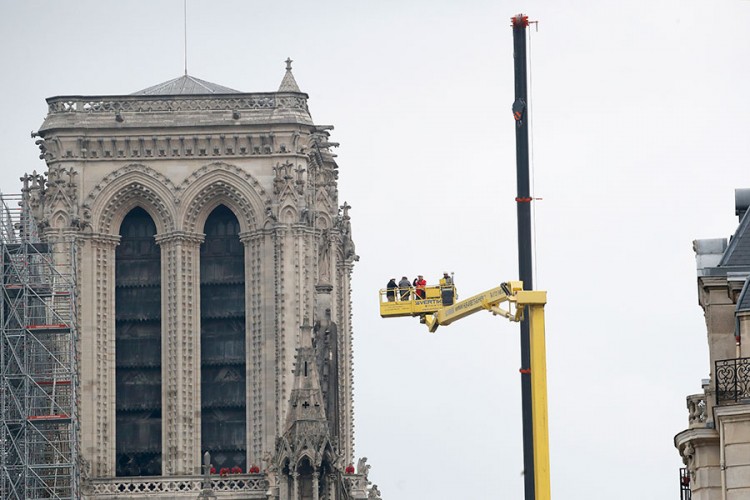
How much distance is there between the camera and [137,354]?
409 feet

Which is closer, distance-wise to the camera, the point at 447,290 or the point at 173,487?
the point at 447,290

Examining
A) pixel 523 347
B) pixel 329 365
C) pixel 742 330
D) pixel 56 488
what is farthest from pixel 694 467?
pixel 56 488

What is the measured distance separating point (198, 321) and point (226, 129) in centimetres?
715

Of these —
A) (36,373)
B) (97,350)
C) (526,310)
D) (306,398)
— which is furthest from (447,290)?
(97,350)

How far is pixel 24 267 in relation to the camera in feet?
389

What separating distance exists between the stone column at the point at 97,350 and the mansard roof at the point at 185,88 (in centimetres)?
689

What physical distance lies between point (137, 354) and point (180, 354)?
7.53 feet

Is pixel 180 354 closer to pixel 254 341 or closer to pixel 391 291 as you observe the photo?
pixel 254 341

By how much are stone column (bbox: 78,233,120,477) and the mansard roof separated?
6.89 meters

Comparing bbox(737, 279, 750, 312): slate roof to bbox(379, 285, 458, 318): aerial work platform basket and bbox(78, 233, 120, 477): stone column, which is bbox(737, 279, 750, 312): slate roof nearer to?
bbox(379, 285, 458, 318): aerial work platform basket

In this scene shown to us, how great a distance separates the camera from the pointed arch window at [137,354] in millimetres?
124125

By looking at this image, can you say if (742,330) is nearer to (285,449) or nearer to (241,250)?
(285,449)

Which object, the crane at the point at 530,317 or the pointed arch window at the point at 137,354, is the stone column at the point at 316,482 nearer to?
the crane at the point at 530,317

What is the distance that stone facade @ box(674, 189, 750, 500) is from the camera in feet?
187
